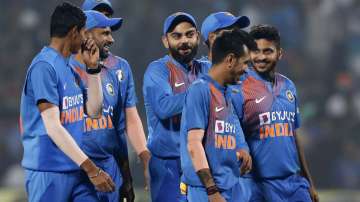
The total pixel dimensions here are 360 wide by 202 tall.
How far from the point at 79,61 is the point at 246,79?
45.9 inches

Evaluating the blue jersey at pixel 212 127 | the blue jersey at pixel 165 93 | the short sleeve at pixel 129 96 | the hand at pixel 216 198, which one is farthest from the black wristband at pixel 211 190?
the short sleeve at pixel 129 96

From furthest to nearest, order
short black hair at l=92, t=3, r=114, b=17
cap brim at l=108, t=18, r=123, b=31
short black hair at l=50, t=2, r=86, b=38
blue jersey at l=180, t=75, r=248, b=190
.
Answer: short black hair at l=92, t=3, r=114, b=17
cap brim at l=108, t=18, r=123, b=31
short black hair at l=50, t=2, r=86, b=38
blue jersey at l=180, t=75, r=248, b=190

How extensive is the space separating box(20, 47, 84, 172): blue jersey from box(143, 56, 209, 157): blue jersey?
80 centimetres

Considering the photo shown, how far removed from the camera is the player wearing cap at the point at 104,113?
584cm

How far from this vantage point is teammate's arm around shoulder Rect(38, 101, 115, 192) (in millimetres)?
5254

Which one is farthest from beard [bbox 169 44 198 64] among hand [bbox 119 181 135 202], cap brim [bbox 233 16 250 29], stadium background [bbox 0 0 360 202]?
stadium background [bbox 0 0 360 202]

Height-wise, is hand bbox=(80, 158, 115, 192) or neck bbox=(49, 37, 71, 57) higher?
neck bbox=(49, 37, 71, 57)

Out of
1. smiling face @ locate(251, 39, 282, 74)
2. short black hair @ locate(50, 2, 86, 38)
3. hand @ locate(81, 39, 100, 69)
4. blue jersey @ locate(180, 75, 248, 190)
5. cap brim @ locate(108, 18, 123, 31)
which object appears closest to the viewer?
blue jersey @ locate(180, 75, 248, 190)

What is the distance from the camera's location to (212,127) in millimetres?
5277

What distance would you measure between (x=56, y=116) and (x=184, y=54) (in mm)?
1282

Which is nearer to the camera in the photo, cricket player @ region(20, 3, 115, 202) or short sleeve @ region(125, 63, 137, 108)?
cricket player @ region(20, 3, 115, 202)

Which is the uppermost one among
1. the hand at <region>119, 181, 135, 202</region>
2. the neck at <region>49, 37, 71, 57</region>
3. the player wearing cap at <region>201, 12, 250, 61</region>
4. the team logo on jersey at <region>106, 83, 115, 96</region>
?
the player wearing cap at <region>201, 12, 250, 61</region>

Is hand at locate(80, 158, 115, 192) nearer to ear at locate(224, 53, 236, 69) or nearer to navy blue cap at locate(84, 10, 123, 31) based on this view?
ear at locate(224, 53, 236, 69)

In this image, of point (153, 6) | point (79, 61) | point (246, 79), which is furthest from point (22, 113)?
point (153, 6)
